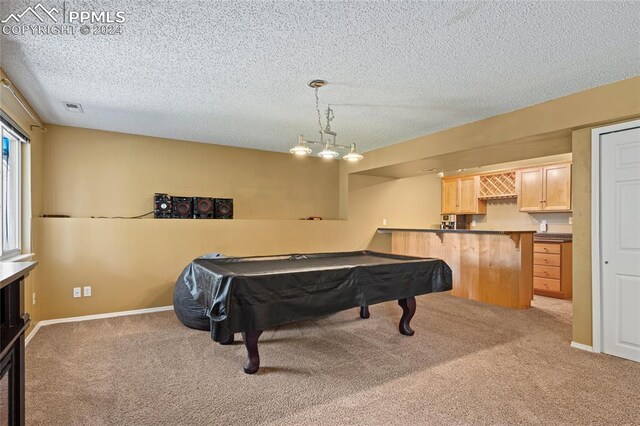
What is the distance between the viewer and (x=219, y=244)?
4980 millimetres

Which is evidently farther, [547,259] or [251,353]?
[547,259]

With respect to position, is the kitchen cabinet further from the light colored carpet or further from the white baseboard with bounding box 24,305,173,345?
the white baseboard with bounding box 24,305,173,345

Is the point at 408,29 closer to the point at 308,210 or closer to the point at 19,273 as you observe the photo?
the point at 19,273

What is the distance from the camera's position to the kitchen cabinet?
5.36 m

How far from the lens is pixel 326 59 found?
8.37ft

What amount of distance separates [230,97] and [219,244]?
7.64ft

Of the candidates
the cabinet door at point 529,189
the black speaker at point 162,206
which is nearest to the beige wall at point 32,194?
the black speaker at point 162,206

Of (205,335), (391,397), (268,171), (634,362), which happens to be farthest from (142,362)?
(634,362)

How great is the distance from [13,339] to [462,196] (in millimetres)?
7377

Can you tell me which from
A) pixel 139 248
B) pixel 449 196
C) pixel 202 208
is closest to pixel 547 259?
pixel 449 196

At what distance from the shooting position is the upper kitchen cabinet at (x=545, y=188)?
578 cm

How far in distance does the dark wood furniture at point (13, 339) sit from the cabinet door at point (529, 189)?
6.87 metres

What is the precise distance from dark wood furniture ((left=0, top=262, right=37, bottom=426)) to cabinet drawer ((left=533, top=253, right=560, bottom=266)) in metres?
6.32

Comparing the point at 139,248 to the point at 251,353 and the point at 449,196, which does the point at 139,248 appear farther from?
the point at 449,196
